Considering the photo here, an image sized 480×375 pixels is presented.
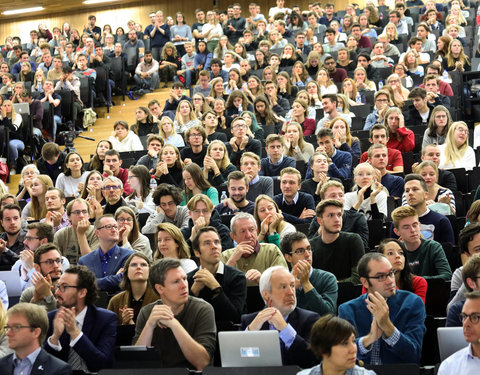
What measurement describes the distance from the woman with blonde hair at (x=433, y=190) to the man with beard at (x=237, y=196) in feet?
3.53

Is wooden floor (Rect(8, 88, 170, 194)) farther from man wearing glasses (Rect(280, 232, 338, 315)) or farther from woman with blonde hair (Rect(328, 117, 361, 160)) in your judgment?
man wearing glasses (Rect(280, 232, 338, 315))

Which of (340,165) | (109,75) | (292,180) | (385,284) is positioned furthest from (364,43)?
(385,284)

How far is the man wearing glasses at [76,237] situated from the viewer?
17.3 ft

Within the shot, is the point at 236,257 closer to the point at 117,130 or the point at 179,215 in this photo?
the point at 179,215

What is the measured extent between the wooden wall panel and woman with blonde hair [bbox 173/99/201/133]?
26.1 feet

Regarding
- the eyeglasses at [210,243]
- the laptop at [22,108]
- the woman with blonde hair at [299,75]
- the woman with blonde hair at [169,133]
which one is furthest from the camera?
the woman with blonde hair at [299,75]

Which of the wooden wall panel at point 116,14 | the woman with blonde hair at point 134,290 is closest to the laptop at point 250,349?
the woman with blonde hair at point 134,290

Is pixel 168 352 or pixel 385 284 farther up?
pixel 385 284

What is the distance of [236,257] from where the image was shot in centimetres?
439

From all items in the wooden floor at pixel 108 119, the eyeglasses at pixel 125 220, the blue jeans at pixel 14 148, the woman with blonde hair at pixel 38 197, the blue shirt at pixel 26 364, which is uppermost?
the eyeglasses at pixel 125 220

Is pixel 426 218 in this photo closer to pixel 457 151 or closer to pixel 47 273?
pixel 457 151

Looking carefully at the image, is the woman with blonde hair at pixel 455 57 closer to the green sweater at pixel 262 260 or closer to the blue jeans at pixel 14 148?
the blue jeans at pixel 14 148

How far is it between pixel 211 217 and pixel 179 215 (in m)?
0.41

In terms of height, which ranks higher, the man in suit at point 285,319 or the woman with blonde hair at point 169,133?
the man in suit at point 285,319
